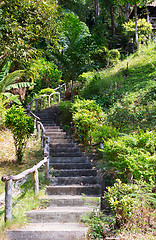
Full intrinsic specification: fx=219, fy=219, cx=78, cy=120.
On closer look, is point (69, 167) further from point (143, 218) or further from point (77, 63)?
point (77, 63)

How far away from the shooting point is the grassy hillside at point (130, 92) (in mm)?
9180

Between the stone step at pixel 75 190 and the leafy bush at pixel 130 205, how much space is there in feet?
5.39

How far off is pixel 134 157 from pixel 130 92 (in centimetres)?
709

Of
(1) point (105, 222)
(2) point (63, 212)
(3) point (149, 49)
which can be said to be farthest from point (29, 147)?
(3) point (149, 49)

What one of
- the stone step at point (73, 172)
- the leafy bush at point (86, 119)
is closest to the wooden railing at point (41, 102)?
the leafy bush at point (86, 119)

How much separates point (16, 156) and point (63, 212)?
4.23 meters

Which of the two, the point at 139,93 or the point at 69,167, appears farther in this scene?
the point at 139,93

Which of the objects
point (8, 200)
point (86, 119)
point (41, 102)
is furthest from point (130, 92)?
point (8, 200)

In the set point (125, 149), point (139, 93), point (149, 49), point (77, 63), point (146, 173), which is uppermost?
point (149, 49)

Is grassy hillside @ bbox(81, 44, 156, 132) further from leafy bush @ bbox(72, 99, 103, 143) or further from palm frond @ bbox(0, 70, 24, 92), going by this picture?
palm frond @ bbox(0, 70, 24, 92)

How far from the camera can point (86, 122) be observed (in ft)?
28.8

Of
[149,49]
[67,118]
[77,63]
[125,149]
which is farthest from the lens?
[149,49]

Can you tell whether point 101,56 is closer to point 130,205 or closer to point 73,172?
point 73,172

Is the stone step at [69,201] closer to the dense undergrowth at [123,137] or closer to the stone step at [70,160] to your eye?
the dense undergrowth at [123,137]
